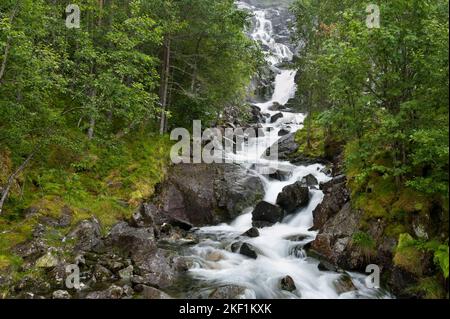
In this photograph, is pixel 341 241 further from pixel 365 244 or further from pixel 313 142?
pixel 313 142

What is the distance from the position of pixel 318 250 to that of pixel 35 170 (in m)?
12.1

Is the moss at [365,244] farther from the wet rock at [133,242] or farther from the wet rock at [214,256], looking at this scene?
the wet rock at [133,242]

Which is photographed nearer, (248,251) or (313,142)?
(248,251)

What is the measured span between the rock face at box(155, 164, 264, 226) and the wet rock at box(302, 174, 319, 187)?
8.40 feet

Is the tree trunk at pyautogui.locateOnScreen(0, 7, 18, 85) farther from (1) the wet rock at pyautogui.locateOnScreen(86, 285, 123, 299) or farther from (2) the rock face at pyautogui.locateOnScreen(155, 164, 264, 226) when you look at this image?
(2) the rock face at pyautogui.locateOnScreen(155, 164, 264, 226)

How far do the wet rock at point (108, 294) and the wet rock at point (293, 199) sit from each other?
10.5 metres

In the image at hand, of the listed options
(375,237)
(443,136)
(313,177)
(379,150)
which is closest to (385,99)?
(379,150)

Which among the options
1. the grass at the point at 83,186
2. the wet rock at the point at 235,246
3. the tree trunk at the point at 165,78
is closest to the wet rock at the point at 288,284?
the wet rock at the point at 235,246

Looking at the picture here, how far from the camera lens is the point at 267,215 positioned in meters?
19.1

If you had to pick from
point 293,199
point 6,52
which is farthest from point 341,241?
point 6,52

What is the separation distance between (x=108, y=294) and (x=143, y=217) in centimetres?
599

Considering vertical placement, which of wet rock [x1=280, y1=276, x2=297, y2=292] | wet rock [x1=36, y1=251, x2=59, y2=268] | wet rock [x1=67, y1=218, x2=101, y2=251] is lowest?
wet rock [x1=280, y1=276, x2=297, y2=292]

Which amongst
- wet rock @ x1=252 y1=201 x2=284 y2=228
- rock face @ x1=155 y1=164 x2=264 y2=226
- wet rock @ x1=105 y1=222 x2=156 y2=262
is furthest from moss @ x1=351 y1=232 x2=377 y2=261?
rock face @ x1=155 y1=164 x2=264 y2=226

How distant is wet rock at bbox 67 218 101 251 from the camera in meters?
13.7
